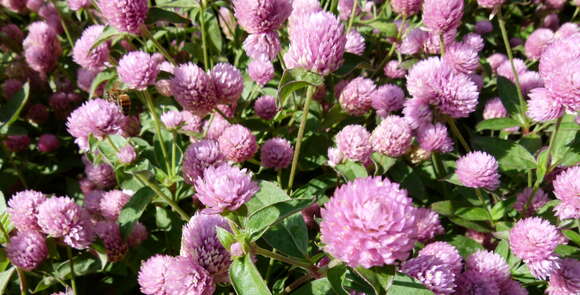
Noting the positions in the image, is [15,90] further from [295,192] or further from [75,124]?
[295,192]

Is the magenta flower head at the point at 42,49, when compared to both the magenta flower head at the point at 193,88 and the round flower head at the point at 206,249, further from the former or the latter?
the round flower head at the point at 206,249

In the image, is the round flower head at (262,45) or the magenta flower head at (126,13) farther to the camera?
the magenta flower head at (126,13)

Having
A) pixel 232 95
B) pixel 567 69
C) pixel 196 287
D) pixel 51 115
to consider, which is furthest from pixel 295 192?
pixel 51 115

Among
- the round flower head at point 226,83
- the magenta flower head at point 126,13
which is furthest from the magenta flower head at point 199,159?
the magenta flower head at point 126,13

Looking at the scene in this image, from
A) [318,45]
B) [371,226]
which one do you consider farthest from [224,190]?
[318,45]

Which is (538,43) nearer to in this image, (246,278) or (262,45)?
(262,45)
